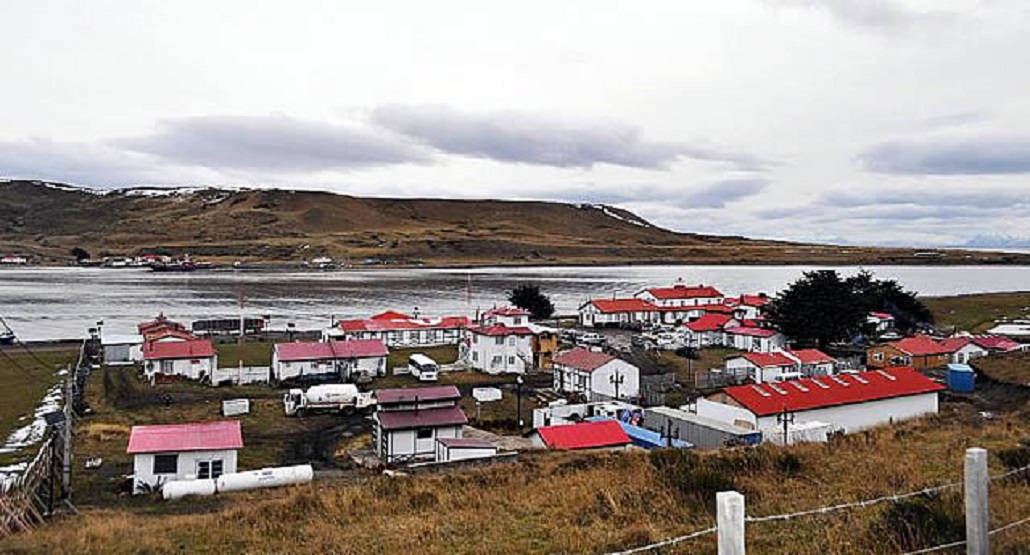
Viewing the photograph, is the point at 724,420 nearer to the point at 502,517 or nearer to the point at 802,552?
the point at 502,517

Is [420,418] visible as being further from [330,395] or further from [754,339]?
[754,339]

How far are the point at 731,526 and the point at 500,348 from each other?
1442 inches

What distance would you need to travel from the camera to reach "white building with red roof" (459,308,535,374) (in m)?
40.3

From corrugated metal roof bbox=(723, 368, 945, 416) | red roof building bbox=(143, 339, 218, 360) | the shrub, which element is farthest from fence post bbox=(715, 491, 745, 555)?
red roof building bbox=(143, 339, 218, 360)

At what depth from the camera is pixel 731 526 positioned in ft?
12.4

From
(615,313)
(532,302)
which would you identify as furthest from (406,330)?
(615,313)

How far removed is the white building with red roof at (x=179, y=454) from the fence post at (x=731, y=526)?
19527 mm

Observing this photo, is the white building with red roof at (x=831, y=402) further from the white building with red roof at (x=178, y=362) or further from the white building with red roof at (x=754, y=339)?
the white building with red roof at (x=178, y=362)

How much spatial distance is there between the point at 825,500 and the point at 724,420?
18.7 metres

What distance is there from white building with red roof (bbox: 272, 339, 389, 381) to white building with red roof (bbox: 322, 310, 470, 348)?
8.11 m

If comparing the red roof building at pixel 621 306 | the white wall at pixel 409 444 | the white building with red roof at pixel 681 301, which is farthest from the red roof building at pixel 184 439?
the white building with red roof at pixel 681 301

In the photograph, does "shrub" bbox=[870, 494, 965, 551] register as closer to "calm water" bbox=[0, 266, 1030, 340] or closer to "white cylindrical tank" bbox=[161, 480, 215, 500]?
"white cylindrical tank" bbox=[161, 480, 215, 500]

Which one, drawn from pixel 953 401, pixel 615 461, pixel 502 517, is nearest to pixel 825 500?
pixel 502 517

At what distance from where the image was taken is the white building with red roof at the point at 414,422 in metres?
24.1
